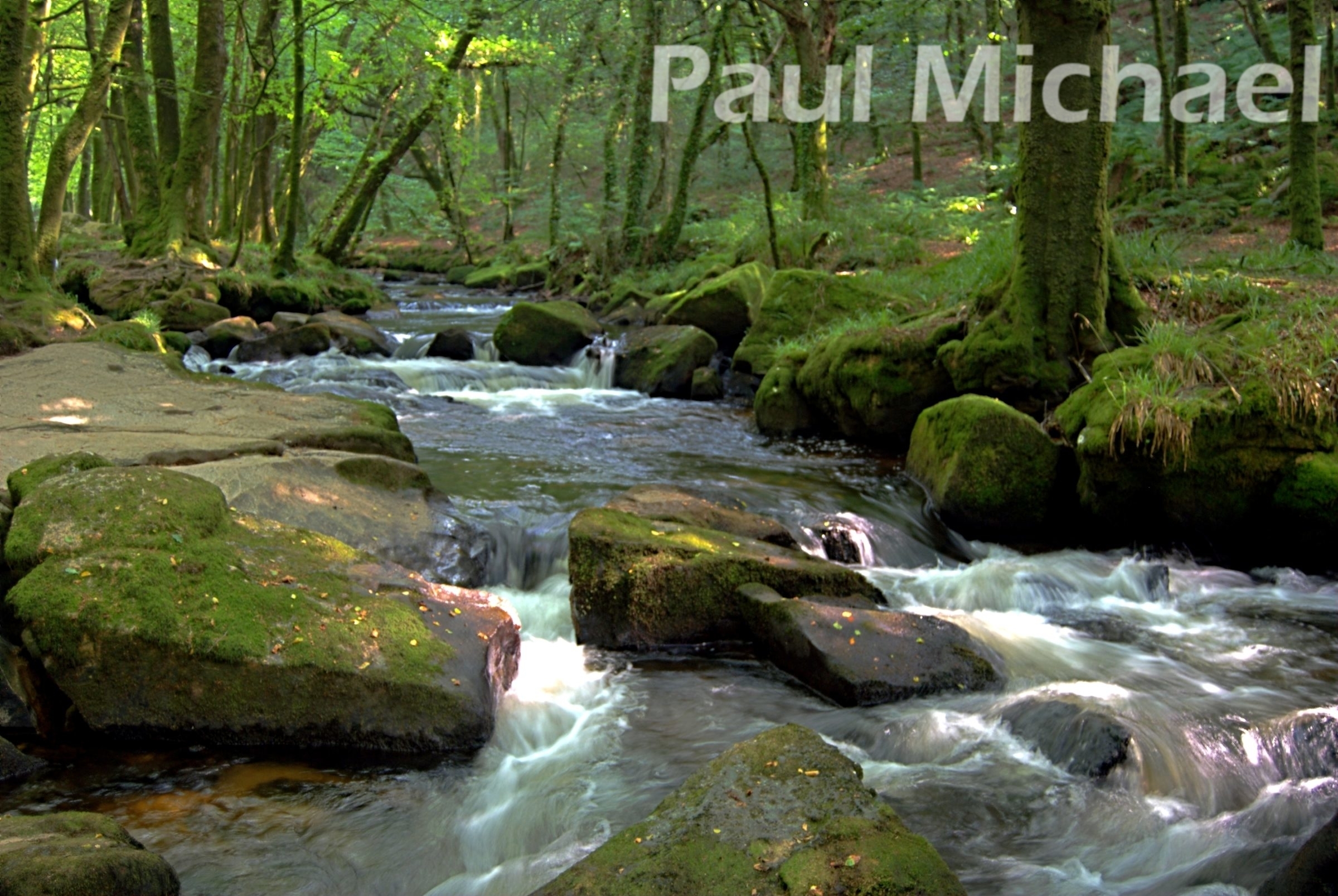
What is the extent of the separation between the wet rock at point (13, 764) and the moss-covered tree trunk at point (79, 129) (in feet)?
31.0

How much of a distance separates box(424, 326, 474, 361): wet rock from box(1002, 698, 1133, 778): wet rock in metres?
11.6

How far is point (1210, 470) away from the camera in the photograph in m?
6.79

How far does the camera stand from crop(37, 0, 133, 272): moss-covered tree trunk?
1143 centimetres

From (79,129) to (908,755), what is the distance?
12.2 m

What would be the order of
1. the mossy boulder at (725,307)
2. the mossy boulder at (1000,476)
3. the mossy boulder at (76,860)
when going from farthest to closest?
the mossy boulder at (725,307) → the mossy boulder at (1000,476) → the mossy boulder at (76,860)

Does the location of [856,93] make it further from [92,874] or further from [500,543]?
[92,874]

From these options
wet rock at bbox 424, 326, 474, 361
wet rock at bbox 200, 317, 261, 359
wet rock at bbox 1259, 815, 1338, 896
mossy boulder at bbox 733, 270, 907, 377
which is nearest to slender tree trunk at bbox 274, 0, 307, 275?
wet rock at bbox 200, 317, 261, 359

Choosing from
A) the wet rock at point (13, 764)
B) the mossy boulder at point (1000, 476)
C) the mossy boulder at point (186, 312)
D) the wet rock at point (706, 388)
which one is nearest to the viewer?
the wet rock at point (13, 764)

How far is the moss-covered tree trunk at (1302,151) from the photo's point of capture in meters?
10.7

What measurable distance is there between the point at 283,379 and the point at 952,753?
1044 cm

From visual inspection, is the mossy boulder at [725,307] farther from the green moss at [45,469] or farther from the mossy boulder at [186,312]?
the green moss at [45,469]

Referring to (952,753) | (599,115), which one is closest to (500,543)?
(952,753)

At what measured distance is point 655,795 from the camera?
13.6 ft

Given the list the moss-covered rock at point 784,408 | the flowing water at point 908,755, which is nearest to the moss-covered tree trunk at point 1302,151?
the moss-covered rock at point 784,408
